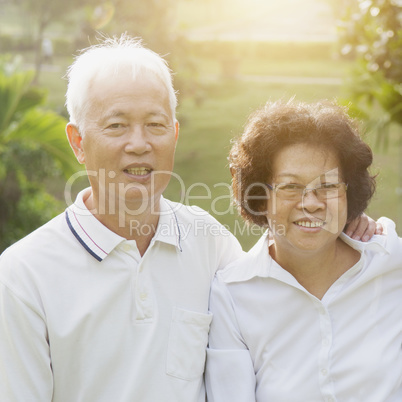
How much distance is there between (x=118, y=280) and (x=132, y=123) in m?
0.59

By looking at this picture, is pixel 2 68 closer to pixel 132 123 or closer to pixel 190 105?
pixel 132 123

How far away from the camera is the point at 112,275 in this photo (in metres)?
2.19

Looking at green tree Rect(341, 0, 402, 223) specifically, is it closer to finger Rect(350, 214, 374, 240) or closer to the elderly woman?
finger Rect(350, 214, 374, 240)

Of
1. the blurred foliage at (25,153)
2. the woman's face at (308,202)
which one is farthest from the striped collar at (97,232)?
the blurred foliage at (25,153)

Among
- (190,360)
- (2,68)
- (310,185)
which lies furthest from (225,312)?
(2,68)

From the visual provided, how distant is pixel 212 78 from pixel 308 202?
14356 millimetres

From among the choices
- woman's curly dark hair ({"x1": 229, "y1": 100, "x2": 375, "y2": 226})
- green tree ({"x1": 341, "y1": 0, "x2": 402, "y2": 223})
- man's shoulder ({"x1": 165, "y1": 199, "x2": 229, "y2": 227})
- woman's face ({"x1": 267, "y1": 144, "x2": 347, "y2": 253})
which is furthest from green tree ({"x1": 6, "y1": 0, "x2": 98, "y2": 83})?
woman's face ({"x1": 267, "y1": 144, "x2": 347, "y2": 253})

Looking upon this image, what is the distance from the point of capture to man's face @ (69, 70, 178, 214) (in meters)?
2.22

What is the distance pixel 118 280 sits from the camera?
218cm

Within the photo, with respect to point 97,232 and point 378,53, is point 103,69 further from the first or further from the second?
point 378,53

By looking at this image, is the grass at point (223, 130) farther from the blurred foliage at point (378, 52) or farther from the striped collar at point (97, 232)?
the striped collar at point (97, 232)

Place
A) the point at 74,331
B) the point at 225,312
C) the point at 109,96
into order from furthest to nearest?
the point at 225,312 → the point at 109,96 → the point at 74,331

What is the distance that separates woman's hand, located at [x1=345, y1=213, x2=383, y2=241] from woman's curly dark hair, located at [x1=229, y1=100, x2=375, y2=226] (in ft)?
0.12

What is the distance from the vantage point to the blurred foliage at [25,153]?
614 cm
